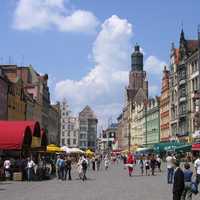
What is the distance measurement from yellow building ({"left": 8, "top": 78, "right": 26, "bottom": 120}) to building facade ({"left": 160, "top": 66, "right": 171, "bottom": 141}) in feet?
119

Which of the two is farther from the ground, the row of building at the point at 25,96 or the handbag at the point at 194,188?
the row of building at the point at 25,96

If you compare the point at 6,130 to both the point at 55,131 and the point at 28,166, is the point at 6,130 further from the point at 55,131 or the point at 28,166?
the point at 55,131

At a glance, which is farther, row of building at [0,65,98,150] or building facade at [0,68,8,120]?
row of building at [0,65,98,150]

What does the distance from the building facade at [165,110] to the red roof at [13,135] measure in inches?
3099

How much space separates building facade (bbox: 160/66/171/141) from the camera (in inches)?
4754

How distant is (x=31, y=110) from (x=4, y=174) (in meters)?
67.6

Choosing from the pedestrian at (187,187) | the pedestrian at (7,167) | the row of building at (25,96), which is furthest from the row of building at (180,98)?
the pedestrian at (187,187)

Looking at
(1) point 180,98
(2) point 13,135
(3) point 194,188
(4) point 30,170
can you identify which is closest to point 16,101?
(1) point 180,98

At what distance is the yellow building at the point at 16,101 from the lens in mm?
84438

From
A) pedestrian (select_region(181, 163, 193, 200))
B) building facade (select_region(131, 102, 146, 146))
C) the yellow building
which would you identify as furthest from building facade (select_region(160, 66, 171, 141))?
pedestrian (select_region(181, 163, 193, 200))

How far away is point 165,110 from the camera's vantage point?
125 meters

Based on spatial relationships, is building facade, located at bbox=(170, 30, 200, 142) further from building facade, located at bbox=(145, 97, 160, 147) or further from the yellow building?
building facade, located at bbox=(145, 97, 160, 147)

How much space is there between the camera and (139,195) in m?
24.9

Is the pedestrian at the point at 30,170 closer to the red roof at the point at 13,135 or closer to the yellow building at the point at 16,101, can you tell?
the red roof at the point at 13,135
